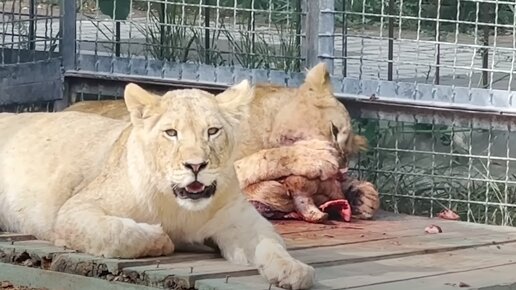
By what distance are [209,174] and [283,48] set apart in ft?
9.58

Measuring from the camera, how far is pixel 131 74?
24.3 ft

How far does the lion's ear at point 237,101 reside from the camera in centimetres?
496

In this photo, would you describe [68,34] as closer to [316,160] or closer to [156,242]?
[316,160]

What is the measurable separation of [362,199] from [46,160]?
1.52 meters

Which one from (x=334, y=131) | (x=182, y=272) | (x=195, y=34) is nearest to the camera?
(x=182, y=272)

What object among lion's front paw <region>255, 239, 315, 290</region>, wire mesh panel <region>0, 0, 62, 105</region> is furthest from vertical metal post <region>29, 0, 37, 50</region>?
lion's front paw <region>255, 239, 315, 290</region>

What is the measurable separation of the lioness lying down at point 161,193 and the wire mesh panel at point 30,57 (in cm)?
189

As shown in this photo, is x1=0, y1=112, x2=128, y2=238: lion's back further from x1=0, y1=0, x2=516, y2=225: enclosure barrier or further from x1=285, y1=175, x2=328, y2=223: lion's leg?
x1=0, y1=0, x2=516, y2=225: enclosure barrier

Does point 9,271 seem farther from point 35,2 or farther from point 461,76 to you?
point 461,76

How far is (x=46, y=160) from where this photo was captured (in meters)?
5.46

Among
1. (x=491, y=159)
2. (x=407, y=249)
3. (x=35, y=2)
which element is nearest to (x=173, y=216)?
(x=407, y=249)

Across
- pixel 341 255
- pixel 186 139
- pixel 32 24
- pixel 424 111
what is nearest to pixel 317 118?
pixel 424 111

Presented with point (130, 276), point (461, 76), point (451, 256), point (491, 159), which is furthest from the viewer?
point (461, 76)

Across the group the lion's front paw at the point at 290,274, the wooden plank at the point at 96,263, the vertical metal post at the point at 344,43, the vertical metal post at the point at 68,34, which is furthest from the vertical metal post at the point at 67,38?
the lion's front paw at the point at 290,274
